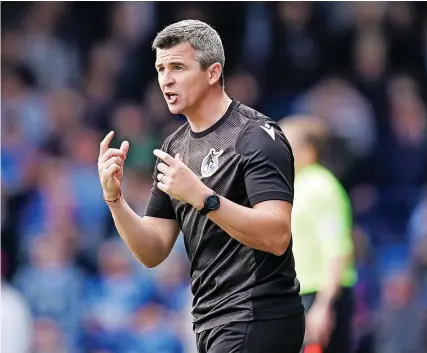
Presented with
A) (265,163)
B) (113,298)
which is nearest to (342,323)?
(265,163)

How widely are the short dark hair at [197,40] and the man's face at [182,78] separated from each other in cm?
2

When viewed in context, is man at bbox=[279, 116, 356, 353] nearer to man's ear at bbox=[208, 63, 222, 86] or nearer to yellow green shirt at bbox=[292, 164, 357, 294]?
yellow green shirt at bbox=[292, 164, 357, 294]

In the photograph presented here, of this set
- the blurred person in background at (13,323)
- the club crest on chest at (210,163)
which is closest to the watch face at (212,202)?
the club crest on chest at (210,163)

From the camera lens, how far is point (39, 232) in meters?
10.8

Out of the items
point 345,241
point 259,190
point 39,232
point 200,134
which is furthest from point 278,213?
point 39,232

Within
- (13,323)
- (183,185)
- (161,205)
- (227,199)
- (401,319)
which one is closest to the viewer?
(183,185)

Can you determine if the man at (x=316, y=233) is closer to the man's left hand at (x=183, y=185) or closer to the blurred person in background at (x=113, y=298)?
the man's left hand at (x=183, y=185)

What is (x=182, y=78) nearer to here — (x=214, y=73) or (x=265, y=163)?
(x=214, y=73)

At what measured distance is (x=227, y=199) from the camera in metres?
4.32

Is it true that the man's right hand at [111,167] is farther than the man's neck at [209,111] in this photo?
No

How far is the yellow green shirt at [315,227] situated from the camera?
667 centimetres

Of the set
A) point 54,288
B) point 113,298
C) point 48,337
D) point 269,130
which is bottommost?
point 48,337

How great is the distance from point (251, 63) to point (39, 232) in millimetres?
3106

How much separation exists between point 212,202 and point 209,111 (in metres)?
0.62
